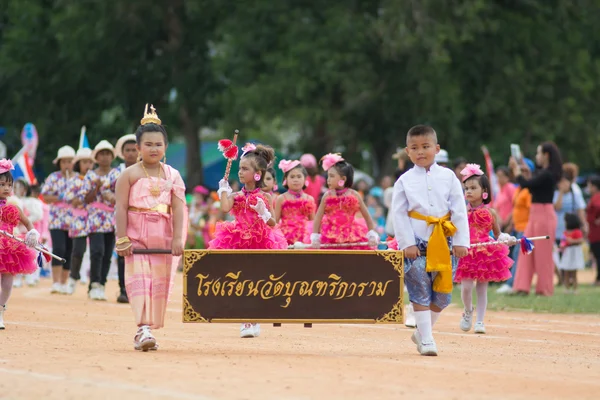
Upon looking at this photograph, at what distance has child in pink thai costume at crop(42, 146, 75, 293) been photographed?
20.0m

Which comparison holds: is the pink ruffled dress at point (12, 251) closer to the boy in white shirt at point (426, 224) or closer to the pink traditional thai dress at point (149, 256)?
the pink traditional thai dress at point (149, 256)

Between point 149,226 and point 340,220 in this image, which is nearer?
point 149,226

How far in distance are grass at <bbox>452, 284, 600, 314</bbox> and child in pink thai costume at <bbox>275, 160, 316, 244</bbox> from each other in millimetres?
3414

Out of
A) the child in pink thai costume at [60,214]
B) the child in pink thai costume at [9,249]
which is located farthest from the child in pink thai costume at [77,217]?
the child in pink thai costume at [9,249]

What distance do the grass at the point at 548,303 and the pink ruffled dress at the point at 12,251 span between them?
674cm

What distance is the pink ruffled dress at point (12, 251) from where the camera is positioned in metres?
14.2

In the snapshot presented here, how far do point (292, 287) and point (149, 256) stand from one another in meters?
1.24

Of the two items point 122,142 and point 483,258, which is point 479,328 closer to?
point 483,258

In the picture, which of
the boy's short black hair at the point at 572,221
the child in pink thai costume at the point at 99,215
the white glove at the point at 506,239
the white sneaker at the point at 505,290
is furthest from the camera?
the boy's short black hair at the point at 572,221

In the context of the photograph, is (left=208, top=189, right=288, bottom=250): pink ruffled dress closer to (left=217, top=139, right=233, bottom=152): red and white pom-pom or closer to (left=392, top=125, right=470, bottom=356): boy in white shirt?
(left=217, top=139, right=233, bottom=152): red and white pom-pom

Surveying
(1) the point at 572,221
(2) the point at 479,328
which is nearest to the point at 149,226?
(2) the point at 479,328

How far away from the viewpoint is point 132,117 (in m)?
44.4

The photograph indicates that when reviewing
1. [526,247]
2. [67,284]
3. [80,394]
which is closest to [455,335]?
[526,247]

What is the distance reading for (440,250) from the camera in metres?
11.1
